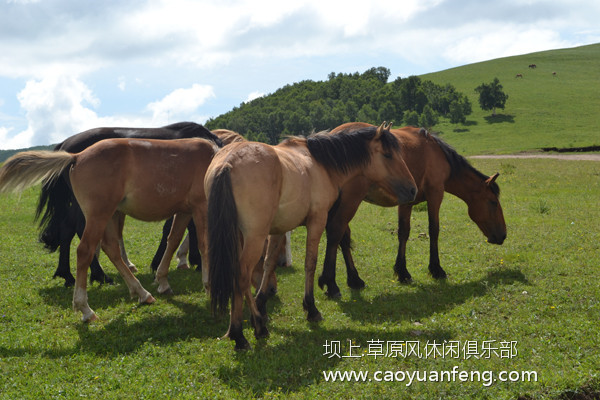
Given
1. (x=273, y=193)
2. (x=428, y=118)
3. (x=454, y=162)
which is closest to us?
(x=273, y=193)

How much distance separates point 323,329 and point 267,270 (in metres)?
1.06

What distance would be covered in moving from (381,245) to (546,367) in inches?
251

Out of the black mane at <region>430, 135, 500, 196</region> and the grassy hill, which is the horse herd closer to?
the black mane at <region>430, 135, 500, 196</region>

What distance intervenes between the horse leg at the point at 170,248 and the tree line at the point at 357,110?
60798mm

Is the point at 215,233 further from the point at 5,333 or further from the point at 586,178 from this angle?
the point at 586,178

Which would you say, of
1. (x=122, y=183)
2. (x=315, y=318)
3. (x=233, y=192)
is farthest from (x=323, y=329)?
(x=122, y=183)

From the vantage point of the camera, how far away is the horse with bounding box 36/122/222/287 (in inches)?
332

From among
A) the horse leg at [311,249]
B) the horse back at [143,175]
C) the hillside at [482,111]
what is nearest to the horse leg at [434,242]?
the horse leg at [311,249]

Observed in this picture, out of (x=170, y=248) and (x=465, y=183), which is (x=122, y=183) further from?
(x=465, y=183)

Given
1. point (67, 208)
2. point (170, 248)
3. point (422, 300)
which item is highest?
point (67, 208)

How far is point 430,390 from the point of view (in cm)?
475

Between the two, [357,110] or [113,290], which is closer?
[113,290]

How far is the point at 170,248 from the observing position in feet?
26.1

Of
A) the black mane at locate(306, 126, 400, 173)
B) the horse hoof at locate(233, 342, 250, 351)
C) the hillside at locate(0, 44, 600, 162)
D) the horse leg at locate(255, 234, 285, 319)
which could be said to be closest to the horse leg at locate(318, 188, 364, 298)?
the black mane at locate(306, 126, 400, 173)
